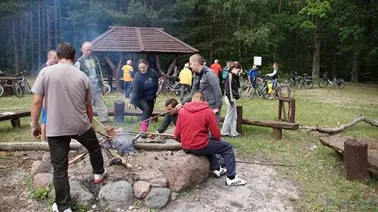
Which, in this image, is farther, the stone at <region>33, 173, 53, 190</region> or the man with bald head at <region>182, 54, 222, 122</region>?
the man with bald head at <region>182, 54, 222, 122</region>

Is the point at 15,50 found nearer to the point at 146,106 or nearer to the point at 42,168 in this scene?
the point at 146,106

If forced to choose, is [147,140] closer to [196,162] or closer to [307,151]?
[196,162]

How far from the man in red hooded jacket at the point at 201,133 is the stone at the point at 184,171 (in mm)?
115

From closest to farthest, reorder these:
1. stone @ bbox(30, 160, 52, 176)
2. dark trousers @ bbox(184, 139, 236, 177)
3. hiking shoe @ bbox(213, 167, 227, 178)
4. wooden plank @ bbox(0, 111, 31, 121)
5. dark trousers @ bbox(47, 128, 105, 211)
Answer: dark trousers @ bbox(47, 128, 105, 211), dark trousers @ bbox(184, 139, 236, 177), stone @ bbox(30, 160, 52, 176), hiking shoe @ bbox(213, 167, 227, 178), wooden plank @ bbox(0, 111, 31, 121)

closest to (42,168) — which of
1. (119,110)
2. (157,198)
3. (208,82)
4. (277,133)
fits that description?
(157,198)

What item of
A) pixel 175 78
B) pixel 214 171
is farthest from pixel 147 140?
pixel 175 78

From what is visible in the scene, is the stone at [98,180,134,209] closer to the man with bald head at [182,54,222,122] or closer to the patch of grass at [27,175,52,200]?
the patch of grass at [27,175,52,200]

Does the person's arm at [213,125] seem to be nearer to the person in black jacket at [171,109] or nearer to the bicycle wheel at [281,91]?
Result: the person in black jacket at [171,109]

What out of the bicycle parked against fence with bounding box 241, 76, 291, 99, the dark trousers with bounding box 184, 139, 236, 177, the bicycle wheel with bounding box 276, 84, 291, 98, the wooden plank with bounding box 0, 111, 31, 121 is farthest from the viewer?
the bicycle wheel with bounding box 276, 84, 291, 98

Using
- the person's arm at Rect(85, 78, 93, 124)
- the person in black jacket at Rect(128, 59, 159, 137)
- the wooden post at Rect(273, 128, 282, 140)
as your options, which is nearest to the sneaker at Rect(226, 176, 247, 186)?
the person's arm at Rect(85, 78, 93, 124)

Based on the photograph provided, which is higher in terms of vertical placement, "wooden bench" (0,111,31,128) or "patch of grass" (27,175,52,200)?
"wooden bench" (0,111,31,128)

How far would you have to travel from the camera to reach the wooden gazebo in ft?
51.7

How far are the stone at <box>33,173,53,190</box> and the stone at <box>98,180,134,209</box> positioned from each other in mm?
689

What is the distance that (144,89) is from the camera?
6098mm
